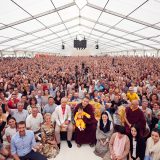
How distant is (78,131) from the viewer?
5434mm

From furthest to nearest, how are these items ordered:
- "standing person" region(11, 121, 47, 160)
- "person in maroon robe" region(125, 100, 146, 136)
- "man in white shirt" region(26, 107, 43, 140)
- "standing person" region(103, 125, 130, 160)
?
"man in white shirt" region(26, 107, 43, 140)
"person in maroon robe" region(125, 100, 146, 136)
"standing person" region(103, 125, 130, 160)
"standing person" region(11, 121, 47, 160)

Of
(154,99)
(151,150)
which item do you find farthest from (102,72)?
(151,150)

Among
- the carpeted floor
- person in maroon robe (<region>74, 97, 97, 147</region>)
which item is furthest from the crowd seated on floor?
the carpeted floor

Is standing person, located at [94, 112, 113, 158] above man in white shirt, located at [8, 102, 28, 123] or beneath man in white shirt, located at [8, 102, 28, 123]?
beneath

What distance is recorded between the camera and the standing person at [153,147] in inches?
157

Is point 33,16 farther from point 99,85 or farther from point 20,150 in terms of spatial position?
point 20,150

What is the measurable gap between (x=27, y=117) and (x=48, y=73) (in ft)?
21.6

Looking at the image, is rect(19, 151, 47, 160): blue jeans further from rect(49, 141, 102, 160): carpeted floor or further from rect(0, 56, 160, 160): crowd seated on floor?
rect(49, 141, 102, 160): carpeted floor

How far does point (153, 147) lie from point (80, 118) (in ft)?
6.69

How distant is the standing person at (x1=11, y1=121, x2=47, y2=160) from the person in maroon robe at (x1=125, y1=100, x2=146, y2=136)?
2.21 metres

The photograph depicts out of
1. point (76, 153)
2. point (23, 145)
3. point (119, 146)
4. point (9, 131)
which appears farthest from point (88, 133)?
point (9, 131)

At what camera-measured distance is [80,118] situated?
18.0 feet

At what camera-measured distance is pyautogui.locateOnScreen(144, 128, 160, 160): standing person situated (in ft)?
13.1

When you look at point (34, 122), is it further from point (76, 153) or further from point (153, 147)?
point (153, 147)
